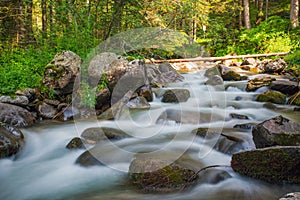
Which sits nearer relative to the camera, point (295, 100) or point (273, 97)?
point (295, 100)

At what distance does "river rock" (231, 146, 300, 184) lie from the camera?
3.65m

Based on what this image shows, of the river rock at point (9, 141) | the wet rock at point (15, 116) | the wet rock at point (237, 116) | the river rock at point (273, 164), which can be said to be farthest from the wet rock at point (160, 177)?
the wet rock at point (15, 116)

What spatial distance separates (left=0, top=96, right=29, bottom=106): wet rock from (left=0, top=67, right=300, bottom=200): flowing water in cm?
86

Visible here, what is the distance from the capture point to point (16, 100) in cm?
701

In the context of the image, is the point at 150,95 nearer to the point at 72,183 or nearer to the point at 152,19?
the point at 152,19

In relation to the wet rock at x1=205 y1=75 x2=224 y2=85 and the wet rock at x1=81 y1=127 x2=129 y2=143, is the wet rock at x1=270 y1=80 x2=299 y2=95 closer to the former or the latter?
the wet rock at x1=205 y1=75 x2=224 y2=85

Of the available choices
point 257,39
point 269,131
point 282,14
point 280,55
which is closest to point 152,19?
point 269,131

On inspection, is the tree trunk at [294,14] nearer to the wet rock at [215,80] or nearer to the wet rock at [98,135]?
the wet rock at [215,80]

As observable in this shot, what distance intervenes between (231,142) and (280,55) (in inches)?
456

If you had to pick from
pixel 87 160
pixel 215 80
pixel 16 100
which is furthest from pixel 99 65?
pixel 215 80

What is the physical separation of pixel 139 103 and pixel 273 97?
3.95m

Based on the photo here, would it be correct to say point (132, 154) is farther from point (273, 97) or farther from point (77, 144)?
point (273, 97)

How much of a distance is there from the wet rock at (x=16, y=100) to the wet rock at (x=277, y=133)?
5588mm

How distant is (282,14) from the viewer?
69.5 ft
